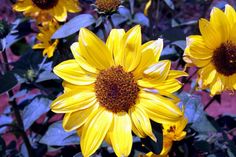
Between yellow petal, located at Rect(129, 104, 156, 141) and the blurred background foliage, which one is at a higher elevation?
yellow petal, located at Rect(129, 104, 156, 141)

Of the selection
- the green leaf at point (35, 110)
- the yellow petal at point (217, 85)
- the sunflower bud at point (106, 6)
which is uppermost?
the sunflower bud at point (106, 6)

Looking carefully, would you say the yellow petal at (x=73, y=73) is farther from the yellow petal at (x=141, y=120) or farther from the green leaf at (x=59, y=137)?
the green leaf at (x=59, y=137)

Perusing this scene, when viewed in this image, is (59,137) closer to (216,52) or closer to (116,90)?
(116,90)

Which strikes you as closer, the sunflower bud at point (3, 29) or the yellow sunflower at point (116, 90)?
the yellow sunflower at point (116, 90)

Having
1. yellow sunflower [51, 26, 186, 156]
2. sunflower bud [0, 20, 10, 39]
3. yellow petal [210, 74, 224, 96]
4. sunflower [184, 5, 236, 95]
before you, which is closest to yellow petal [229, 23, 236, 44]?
sunflower [184, 5, 236, 95]

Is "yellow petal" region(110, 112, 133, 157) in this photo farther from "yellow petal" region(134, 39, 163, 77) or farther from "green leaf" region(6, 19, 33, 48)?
"green leaf" region(6, 19, 33, 48)

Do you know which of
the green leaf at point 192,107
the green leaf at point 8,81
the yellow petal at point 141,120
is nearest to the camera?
the yellow petal at point 141,120

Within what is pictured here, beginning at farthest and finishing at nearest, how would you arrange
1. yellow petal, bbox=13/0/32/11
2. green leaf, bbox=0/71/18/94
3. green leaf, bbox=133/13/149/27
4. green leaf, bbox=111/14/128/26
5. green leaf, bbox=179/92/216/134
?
1. green leaf, bbox=133/13/149/27
2. green leaf, bbox=111/14/128/26
3. yellow petal, bbox=13/0/32/11
4. green leaf, bbox=0/71/18/94
5. green leaf, bbox=179/92/216/134

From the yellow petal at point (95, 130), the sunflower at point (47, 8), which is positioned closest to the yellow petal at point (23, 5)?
the sunflower at point (47, 8)
